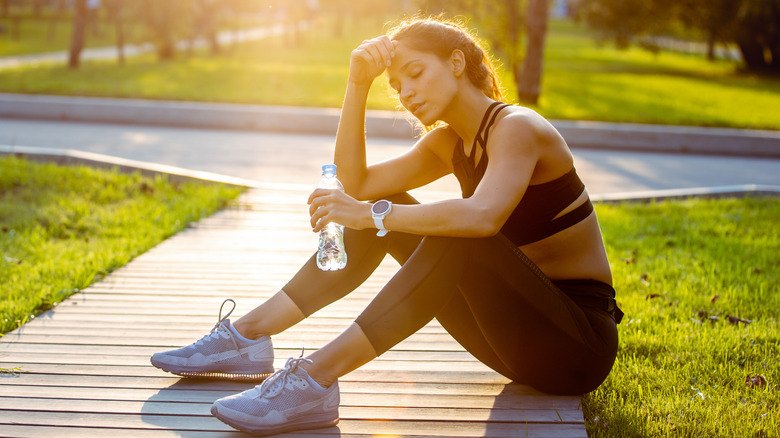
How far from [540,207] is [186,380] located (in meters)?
1.65

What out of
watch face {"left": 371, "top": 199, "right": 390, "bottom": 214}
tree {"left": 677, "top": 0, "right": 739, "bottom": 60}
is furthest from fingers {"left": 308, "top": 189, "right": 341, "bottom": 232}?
tree {"left": 677, "top": 0, "right": 739, "bottom": 60}

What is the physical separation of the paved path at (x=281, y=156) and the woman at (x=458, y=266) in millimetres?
5239

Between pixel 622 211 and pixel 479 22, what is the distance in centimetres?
1286

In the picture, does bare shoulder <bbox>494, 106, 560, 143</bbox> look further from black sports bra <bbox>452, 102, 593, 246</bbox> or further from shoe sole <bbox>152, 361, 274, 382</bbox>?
shoe sole <bbox>152, 361, 274, 382</bbox>

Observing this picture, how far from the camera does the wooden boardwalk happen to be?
3.08m

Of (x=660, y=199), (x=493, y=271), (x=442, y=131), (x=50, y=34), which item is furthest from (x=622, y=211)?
(x=50, y=34)

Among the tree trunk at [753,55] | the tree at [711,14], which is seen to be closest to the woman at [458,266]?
the tree at [711,14]

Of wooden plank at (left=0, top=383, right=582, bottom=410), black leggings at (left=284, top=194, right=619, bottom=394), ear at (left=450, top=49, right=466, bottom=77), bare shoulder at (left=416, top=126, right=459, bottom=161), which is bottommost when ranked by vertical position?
wooden plank at (left=0, top=383, right=582, bottom=410)

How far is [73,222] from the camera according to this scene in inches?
268

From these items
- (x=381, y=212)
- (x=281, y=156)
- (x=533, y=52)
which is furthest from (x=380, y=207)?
(x=533, y=52)

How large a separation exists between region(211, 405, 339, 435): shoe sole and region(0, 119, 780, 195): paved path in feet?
18.9

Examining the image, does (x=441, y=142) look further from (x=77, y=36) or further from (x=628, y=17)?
(x=628, y=17)

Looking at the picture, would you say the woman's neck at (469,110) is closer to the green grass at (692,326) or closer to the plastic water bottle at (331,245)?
the plastic water bottle at (331,245)

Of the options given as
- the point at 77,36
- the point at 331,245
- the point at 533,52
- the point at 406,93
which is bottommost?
the point at 331,245
